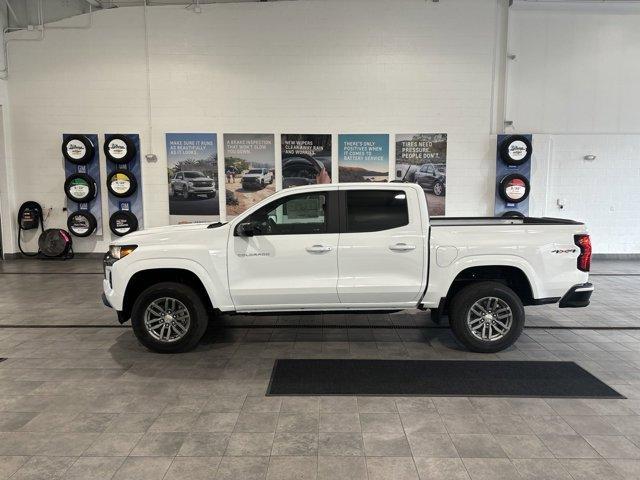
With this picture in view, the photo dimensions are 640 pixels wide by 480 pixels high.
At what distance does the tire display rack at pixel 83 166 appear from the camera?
10.6 metres

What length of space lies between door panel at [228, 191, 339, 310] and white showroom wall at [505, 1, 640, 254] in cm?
790

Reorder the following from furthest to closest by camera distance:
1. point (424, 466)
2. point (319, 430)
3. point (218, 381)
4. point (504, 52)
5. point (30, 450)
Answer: point (504, 52) → point (218, 381) → point (319, 430) → point (30, 450) → point (424, 466)

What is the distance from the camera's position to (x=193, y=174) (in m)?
10.8

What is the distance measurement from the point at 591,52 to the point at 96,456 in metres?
12.4

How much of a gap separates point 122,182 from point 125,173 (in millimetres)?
233

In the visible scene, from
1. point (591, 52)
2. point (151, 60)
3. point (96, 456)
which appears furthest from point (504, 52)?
point (96, 456)

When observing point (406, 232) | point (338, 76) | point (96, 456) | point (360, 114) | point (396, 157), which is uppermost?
point (338, 76)

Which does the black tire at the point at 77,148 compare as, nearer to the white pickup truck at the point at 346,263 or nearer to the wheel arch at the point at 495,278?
the white pickup truck at the point at 346,263

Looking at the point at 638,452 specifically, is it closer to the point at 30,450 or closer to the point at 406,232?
the point at 406,232

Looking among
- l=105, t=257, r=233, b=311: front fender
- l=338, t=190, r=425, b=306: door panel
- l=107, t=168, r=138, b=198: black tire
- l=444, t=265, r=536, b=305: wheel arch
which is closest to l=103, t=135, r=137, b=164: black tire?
l=107, t=168, r=138, b=198: black tire

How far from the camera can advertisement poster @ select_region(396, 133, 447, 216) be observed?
10625 millimetres

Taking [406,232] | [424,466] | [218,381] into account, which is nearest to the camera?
[424,466]

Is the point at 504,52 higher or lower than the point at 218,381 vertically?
higher

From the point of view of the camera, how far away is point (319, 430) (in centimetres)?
333
